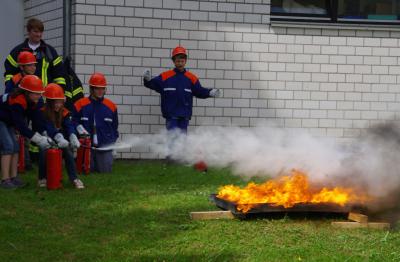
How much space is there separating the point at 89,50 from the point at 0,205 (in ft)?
15.3

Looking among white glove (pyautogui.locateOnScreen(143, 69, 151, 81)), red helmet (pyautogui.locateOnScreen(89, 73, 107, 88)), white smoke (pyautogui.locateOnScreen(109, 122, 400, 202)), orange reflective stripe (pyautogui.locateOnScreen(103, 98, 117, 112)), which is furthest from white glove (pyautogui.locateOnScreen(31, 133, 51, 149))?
white glove (pyautogui.locateOnScreen(143, 69, 151, 81))

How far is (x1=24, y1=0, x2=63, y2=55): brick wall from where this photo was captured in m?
12.4

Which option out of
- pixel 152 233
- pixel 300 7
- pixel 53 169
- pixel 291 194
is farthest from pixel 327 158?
pixel 300 7

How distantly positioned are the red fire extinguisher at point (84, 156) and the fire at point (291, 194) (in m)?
3.66

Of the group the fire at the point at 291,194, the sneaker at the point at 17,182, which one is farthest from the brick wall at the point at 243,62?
the fire at the point at 291,194

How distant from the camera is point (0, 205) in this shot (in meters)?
7.81

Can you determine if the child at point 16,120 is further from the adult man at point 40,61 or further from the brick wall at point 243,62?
the brick wall at point 243,62

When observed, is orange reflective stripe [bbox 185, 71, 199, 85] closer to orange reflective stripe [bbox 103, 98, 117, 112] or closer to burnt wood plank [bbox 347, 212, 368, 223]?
orange reflective stripe [bbox 103, 98, 117, 112]

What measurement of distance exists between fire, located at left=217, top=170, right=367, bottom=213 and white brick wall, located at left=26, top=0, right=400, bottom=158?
5.06m

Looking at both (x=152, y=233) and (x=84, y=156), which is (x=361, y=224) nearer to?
(x=152, y=233)

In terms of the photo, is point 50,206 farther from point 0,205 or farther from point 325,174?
point 325,174

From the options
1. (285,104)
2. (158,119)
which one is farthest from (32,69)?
(285,104)

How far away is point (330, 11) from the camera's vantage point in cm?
1267

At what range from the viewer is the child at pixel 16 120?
29.1 ft
